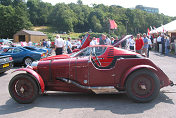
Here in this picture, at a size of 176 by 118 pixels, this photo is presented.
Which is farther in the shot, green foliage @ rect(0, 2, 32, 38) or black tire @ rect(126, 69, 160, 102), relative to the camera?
green foliage @ rect(0, 2, 32, 38)

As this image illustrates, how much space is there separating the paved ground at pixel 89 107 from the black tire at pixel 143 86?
0.19 m

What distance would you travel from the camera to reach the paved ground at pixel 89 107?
396 centimetres

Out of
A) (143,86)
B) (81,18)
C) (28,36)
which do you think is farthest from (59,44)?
(81,18)

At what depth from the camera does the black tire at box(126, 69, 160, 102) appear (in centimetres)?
457

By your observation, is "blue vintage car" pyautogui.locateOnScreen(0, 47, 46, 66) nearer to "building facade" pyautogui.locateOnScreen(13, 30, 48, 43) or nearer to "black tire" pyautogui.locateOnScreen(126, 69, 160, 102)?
"black tire" pyautogui.locateOnScreen(126, 69, 160, 102)

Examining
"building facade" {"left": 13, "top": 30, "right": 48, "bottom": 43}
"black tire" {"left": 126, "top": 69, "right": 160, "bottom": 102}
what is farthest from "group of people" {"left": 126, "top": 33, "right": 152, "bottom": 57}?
"building facade" {"left": 13, "top": 30, "right": 48, "bottom": 43}

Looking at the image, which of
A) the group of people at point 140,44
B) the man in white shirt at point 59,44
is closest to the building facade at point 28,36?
the man in white shirt at point 59,44

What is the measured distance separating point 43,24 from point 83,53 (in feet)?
386

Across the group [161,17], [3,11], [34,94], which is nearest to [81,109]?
[34,94]

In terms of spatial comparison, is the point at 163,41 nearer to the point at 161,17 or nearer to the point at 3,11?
the point at 3,11

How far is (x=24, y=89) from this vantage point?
4.69 metres

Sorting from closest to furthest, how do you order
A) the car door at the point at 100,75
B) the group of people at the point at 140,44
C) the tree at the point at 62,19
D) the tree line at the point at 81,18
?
the car door at the point at 100,75
the group of people at the point at 140,44
the tree at the point at 62,19
the tree line at the point at 81,18

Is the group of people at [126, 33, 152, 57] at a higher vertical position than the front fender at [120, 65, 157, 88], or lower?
higher

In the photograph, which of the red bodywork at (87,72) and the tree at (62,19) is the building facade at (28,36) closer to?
the red bodywork at (87,72)
